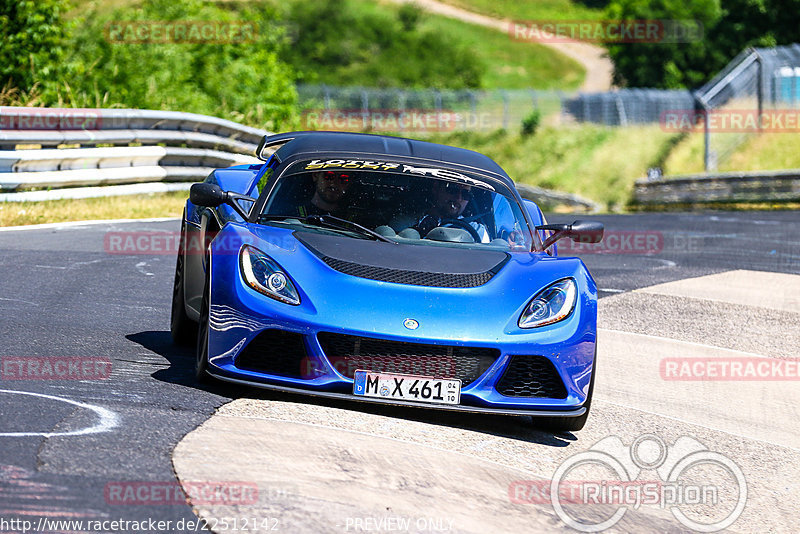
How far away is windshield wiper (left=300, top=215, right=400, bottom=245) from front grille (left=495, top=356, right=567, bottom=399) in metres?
1.02

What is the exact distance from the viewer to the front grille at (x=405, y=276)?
542cm

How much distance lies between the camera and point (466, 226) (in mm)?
6422

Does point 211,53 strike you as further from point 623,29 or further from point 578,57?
point 578,57

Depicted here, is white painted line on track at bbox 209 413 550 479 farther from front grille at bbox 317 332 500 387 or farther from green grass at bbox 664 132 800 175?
green grass at bbox 664 132 800 175

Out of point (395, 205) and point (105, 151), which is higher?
point (105, 151)

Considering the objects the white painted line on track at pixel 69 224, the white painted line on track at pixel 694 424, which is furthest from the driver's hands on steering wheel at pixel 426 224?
the white painted line on track at pixel 69 224

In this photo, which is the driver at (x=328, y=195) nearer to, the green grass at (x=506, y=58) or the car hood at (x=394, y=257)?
the car hood at (x=394, y=257)

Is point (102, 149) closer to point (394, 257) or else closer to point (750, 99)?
point (394, 257)

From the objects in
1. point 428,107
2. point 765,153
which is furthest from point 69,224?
point 428,107

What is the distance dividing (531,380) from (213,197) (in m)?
2.04

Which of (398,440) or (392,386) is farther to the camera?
(392,386)

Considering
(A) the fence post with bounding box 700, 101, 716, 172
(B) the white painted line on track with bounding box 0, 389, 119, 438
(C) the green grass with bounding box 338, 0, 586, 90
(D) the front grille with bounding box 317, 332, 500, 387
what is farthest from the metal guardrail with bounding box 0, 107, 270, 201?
(C) the green grass with bounding box 338, 0, 586, 90

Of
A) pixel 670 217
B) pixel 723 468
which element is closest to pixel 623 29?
pixel 670 217

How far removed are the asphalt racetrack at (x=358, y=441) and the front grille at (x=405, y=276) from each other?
0.64m
